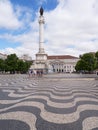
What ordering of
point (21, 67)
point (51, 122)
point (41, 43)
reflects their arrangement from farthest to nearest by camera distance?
point (41, 43) < point (21, 67) < point (51, 122)

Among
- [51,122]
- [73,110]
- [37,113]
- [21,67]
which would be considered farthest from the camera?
[21,67]

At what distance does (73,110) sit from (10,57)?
75.9 m

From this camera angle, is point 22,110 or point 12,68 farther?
point 12,68

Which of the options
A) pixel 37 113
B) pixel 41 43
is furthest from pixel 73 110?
pixel 41 43

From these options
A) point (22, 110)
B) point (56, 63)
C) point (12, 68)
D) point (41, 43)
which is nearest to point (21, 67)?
point (12, 68)

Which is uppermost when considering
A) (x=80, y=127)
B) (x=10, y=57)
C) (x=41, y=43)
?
(x=41, y=43)

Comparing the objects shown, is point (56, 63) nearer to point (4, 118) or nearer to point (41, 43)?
point (41, 43)

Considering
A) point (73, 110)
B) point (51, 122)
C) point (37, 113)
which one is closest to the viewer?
point (51, 122)

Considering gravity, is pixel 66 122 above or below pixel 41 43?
below

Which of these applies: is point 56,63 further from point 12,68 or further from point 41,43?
point 12,68

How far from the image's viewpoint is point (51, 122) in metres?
6.14

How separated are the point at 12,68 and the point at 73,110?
2950 inches

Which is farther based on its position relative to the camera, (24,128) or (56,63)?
(56,63)

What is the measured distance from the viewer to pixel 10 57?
81938 mm
